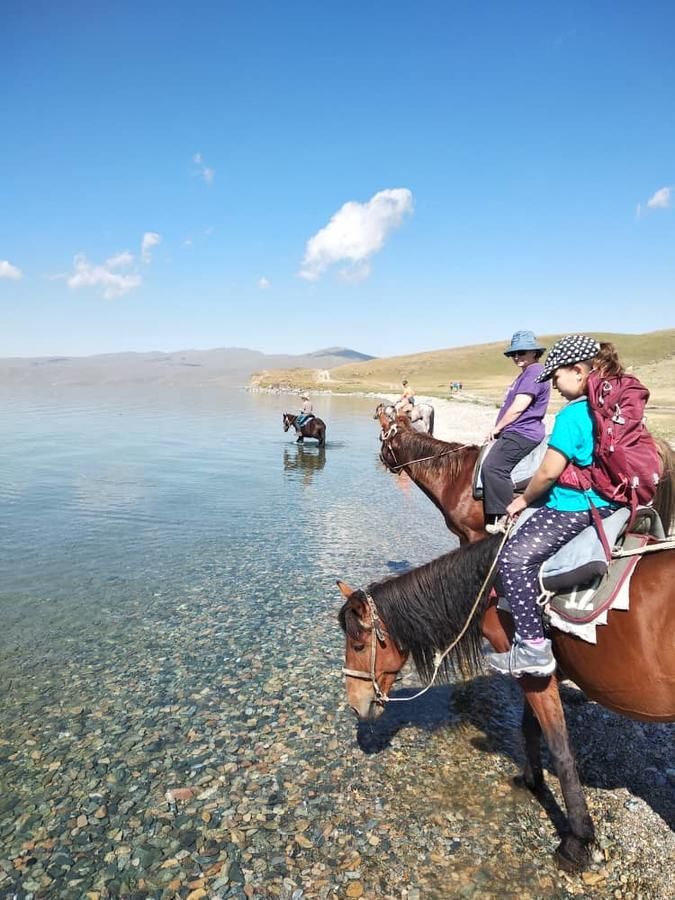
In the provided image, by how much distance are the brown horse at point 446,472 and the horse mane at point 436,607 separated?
3.13 metres

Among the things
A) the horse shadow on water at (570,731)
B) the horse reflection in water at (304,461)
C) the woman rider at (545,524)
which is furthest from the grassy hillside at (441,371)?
the woman rider at (545,524)

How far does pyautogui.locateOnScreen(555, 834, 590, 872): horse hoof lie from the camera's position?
449 centimetres

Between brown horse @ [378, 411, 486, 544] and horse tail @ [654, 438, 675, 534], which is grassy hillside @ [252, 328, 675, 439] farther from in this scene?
horse tail @ [654, 438, 675, 534]

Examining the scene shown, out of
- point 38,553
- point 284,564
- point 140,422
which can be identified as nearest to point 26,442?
point 140,422

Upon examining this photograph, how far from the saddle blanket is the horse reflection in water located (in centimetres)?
1780

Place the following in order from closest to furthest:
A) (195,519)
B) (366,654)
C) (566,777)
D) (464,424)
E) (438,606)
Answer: (566,777)
(438,606)
(366,654)
(195,519)
(464,424)

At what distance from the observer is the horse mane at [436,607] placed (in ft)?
16.1

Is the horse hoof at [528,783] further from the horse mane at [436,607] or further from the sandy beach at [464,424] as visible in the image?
the sandy beach at [464,424]

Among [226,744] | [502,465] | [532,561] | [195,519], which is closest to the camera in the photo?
[532,561]

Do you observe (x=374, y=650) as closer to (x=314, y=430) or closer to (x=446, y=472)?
(x=446, y=472)

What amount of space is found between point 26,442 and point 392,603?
108 ft

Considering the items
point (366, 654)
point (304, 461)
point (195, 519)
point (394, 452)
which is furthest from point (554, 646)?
point (304, 461)

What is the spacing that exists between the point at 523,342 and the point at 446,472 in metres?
2.45

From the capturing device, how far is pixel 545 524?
4504 millimetres
